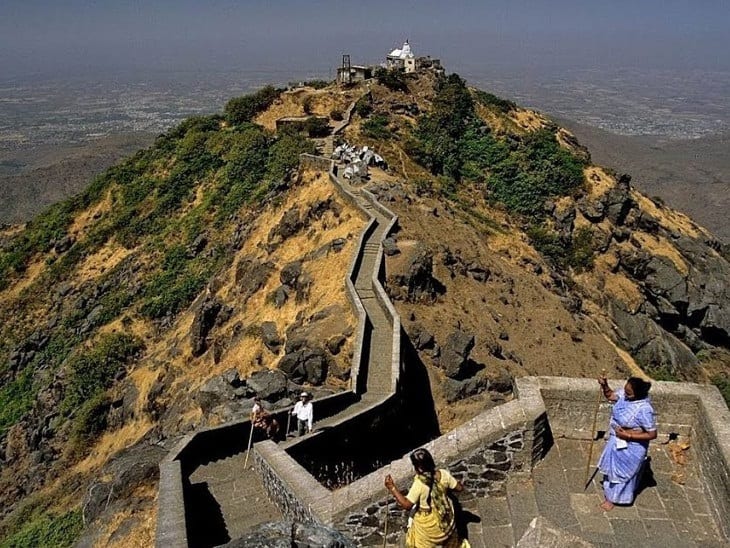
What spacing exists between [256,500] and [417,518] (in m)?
5.32

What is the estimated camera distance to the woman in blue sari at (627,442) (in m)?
7.12

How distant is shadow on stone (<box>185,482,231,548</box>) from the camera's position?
10.1m

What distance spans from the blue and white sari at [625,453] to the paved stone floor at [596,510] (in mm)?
215

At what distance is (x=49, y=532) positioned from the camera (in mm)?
14469

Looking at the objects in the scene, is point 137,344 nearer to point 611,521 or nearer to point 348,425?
point 348,425

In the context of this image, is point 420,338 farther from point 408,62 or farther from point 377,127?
point 408,62

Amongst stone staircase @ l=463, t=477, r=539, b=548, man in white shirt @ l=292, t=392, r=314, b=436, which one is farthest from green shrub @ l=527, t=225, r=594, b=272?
stone staircase @ l=463, t=477, r=539, b=548

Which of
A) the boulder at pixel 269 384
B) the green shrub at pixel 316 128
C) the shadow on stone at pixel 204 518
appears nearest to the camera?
the shadow on stone at pixel 204 518

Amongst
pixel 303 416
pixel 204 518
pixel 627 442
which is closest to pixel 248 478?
pixel 204 518

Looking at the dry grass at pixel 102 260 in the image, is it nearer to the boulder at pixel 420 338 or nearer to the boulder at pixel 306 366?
the boulder at pixel 420 338

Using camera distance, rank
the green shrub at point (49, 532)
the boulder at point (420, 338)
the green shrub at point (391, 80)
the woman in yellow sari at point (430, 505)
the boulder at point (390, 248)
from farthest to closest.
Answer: the green shrub at point (391, 80), the boulder at point (390, 248), the boulder at point (420, 338), the green shrub at point (49, 532), the woman in yellow sari at point (430, 505)

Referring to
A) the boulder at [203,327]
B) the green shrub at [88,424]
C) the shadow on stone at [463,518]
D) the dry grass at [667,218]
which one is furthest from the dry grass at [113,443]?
the dry grass at [667,218]

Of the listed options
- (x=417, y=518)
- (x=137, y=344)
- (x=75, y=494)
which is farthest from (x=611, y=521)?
(x=137, y=344)

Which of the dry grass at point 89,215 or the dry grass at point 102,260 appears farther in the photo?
the dry grass at point 89,215
